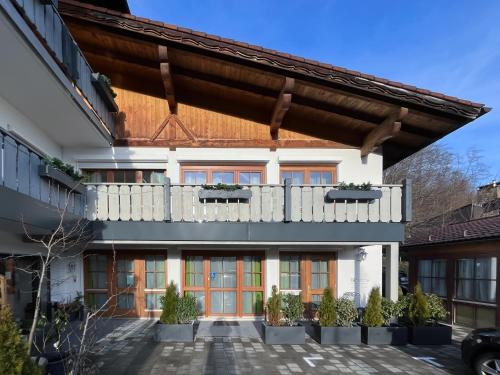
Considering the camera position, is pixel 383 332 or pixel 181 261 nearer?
pixel 383 332

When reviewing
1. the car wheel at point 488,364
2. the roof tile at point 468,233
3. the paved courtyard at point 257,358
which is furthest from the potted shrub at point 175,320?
the roof tile at point 468,233

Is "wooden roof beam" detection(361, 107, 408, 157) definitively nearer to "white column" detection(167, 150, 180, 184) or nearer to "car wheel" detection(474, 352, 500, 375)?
"car wheel" detection(474, 352, 500, 375)

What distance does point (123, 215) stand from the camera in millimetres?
7887

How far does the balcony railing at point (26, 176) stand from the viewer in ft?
16.2

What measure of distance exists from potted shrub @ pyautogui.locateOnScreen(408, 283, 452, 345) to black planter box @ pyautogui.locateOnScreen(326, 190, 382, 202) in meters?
2.55

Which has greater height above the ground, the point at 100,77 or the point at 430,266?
the point at 100,77

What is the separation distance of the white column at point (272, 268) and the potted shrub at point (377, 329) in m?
2.76

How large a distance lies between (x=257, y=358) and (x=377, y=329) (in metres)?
3.00

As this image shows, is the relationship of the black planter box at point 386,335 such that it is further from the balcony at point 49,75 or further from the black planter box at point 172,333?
the balcony at point 49,75

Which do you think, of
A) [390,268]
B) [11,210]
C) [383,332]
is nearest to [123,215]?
[11,210]

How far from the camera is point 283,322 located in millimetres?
7863

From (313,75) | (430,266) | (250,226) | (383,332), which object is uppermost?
(313,75)

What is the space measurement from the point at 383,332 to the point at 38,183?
8.01 meters

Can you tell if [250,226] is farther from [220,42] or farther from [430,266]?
[430,266]
